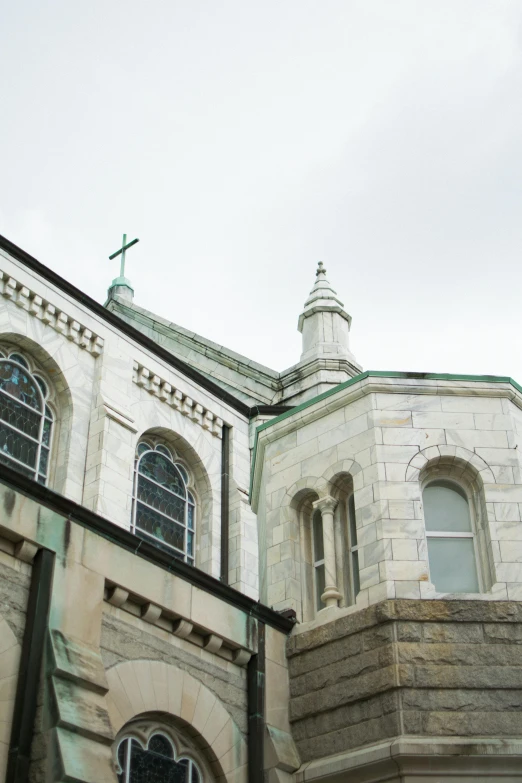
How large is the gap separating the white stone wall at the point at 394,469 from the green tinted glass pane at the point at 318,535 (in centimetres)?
19

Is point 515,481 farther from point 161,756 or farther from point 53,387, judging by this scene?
point 53,387

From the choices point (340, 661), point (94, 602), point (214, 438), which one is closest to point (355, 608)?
point (340, 661)

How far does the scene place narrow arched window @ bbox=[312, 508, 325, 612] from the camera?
14922mm

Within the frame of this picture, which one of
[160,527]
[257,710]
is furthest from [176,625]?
[160,527]

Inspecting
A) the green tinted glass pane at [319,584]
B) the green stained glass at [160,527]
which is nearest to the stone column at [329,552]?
the green tinted glass pane at [319,584]

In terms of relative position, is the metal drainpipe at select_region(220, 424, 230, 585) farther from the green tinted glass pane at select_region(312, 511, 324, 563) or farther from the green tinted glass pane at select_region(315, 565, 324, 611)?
the green tinted glass pane at select_region(315, 565, 324, 611)

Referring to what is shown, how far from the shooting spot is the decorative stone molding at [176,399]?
22516 millimetres

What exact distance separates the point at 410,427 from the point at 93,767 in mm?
6159

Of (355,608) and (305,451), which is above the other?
(305,451)

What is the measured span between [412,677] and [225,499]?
10496 millimetres

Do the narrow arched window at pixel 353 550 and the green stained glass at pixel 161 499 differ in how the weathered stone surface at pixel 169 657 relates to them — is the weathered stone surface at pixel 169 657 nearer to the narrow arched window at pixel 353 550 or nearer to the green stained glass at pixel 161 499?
the narrow arched window at pixel 353 550

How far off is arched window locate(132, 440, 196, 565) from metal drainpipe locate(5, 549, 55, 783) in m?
8.71

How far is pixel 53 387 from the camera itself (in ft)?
68.4

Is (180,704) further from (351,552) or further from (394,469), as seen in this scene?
(394,469)
